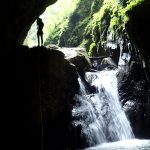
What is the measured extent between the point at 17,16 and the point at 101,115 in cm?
706

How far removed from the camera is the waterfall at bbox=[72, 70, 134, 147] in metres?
16.7

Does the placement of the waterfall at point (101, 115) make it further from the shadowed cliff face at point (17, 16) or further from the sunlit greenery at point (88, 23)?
the shadowed cliff face at point (17, 16)

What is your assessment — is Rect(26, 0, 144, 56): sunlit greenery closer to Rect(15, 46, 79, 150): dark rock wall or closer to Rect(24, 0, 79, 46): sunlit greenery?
Rect(24, 0, 79, 46): sunlit greenery

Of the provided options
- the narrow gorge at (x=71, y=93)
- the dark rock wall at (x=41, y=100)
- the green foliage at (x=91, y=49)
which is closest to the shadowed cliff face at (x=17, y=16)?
the narrow gorge at (x=71, y=93)

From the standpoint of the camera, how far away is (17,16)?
15773 mm

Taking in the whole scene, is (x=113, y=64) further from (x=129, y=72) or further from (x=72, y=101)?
(x=72, y=101)

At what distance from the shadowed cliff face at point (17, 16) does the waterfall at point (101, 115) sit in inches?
190

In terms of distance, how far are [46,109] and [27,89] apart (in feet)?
4.57

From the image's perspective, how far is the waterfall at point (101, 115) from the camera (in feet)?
54.9

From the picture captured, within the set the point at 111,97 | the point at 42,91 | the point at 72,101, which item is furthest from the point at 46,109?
the point at 111,97

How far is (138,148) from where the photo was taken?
13.4 meters

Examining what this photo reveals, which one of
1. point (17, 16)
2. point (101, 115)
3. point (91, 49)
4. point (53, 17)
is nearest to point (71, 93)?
point (101, 115)

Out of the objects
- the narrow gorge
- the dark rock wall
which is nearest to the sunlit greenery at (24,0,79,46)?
the narrow gorge

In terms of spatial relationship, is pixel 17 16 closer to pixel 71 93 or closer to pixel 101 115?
pixel 71 93
